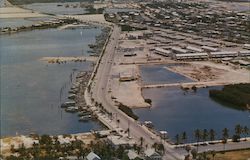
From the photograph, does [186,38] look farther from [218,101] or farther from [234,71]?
[218,101]

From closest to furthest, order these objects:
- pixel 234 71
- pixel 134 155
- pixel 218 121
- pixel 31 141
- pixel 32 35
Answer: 1. pixel 134 155
2. pixel 31 141
3. pixel 218 121
4. pixel 234 71
5. pixel 32 35

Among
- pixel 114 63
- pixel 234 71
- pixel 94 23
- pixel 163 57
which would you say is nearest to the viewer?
pixel 234 71

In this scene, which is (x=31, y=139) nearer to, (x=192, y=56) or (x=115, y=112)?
(x=115, y=112)

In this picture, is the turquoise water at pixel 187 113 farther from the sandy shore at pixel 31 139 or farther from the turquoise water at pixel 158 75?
the sandy shore at pixel 31 139

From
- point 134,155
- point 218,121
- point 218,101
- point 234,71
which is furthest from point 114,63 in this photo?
point 134,155

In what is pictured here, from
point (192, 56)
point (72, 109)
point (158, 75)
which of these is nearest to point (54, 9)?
point (192, 56)

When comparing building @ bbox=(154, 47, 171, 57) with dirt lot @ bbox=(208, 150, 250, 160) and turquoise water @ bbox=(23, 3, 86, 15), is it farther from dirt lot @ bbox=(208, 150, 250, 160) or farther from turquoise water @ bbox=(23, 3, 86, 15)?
turquoise water @ bbox=(23, 3, 86, 15)

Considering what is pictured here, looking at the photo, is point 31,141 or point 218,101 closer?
point 31,141
